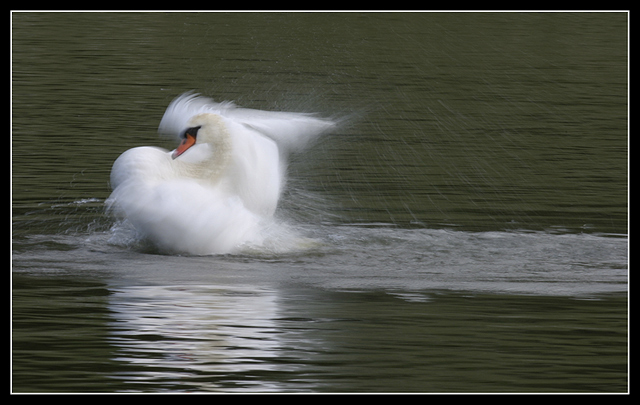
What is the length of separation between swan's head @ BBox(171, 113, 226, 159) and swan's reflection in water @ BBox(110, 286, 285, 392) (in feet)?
7.72

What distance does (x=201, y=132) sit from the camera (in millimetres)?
10531

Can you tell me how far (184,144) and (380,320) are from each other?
143 inches

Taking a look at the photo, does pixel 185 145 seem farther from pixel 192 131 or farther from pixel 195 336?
pixel 195 336

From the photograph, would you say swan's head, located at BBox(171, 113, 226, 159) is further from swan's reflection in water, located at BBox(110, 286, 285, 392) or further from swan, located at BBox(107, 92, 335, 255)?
swan's reflection in water, located at BBox(110, 286, 285, 392)

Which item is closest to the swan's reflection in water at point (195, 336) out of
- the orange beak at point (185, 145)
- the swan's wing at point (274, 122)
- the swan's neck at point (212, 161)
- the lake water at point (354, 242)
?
the lake water at point (354, 242)

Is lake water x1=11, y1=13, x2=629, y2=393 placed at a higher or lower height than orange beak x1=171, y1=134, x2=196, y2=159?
lower

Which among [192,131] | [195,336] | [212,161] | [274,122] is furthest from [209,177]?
[195,336]

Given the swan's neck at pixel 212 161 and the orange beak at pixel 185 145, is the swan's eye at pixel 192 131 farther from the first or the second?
the swan's neck at pixel 212 161

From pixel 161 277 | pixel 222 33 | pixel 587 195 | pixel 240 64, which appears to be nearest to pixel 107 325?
pixel 161 277

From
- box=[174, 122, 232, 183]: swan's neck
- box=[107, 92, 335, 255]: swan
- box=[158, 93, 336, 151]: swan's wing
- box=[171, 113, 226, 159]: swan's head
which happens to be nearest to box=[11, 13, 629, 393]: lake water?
box=[107, 92, 335, 255]: swan

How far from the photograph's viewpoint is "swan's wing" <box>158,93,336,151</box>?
10586 mm

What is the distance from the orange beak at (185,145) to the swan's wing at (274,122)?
0.38ft

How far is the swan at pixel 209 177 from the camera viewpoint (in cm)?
934

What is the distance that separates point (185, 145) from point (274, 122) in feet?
2.77
